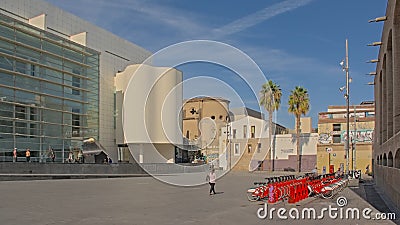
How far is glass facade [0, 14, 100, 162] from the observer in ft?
149

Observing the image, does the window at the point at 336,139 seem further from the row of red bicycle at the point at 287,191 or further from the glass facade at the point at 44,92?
the row of red bicycle at the point at 287,191

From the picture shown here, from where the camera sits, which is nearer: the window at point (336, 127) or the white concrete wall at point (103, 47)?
the white concrete wall at point (103, 47)

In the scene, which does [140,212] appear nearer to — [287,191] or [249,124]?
[287,191]

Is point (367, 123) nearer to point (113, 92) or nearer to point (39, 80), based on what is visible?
point (113, 92)

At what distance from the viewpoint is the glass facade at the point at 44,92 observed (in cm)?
4534

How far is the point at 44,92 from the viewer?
51.0m

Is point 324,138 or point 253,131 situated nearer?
point 253,131

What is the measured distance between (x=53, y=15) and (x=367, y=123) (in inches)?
1770

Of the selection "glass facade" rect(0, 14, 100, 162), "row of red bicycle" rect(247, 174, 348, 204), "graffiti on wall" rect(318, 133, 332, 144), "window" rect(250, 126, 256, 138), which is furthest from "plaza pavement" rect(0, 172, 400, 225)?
Answer: "graffiti on wall" rect(318, 133, 332, 144)

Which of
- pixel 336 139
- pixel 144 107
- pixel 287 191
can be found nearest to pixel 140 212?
pixel 287 191

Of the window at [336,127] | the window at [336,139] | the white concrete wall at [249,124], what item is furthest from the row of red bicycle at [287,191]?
the window at [336,127]

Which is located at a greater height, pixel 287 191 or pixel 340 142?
pixel 340 142

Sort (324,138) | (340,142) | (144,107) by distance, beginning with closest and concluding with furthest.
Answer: (144,107) → (340,142) → (324,138)

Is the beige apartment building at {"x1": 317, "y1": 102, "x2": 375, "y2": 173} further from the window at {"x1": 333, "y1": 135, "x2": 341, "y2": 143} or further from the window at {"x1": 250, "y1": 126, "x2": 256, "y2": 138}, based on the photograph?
the window at {"x1": 250, "y1": 126, "x2": 256, "y2": 138}
